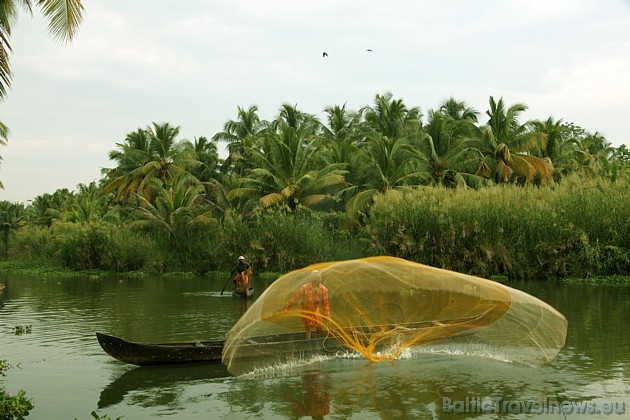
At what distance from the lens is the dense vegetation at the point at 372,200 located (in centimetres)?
3212

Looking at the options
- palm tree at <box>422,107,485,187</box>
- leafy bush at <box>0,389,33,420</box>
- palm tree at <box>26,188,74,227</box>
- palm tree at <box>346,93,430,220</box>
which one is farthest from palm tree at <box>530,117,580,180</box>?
palm tree at <box>26,188,74,227</box>

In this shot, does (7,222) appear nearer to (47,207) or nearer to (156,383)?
(47,207)

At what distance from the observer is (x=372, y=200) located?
3803 cm

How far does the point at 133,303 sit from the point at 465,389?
16910 millimetres

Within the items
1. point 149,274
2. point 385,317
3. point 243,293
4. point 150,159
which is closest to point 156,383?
point 385,317

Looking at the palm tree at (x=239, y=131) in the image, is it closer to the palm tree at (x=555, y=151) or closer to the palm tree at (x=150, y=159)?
the palm tree at (x=150, y=159)

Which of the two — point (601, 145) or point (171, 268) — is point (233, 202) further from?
point (601, 145)

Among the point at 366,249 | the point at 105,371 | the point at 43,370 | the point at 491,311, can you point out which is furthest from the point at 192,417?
the point at 366,249

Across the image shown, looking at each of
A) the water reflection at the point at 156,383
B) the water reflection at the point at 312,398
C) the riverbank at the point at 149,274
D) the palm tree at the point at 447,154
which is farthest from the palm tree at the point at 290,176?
the water reflection at the point at 312,398

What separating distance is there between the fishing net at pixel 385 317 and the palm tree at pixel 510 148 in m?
26.4

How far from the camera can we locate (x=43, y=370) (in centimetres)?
1326

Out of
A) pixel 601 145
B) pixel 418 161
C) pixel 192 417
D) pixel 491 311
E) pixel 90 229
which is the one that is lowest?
pixel 192 417

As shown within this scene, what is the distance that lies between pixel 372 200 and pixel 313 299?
85.4 ft

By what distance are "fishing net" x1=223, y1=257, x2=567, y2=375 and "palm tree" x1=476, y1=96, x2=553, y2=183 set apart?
1041 inches
